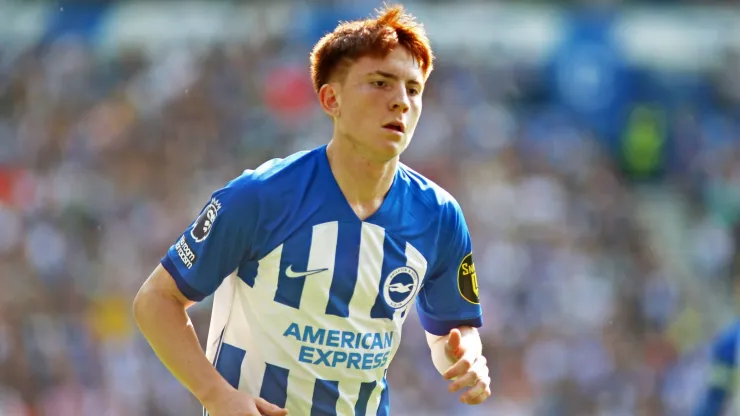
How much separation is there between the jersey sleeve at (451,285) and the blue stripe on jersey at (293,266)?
55cm

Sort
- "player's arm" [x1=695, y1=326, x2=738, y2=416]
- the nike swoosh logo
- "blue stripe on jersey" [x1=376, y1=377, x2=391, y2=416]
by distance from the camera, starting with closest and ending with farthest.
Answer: the nike swoosh logo < "blue stripe on jersey" [x1=376, y1=377, x2=391, y2=416] < "player's arm" [x1=695, y1=326, x2=738, y2=416]

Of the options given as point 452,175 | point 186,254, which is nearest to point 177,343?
point 186,254

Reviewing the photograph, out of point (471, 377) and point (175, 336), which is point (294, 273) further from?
point (471, 377)

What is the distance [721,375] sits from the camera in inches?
283

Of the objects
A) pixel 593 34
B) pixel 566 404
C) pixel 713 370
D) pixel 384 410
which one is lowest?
pixel 566 404

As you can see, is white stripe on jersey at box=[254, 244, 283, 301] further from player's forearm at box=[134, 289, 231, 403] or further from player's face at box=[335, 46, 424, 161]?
player's face at box=[335, 46, 424, 161]

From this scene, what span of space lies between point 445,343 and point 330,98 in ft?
3.36

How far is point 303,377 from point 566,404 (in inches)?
316

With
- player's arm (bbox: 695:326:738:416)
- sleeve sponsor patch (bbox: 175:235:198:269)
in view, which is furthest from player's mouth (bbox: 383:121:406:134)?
player's arm (bbox: 695:326:738:416)

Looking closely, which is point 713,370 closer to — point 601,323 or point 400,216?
point 400,216

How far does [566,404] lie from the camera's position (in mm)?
11789

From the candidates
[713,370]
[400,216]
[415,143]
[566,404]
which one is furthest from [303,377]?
[415,143]

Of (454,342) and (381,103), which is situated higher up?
(381,103)

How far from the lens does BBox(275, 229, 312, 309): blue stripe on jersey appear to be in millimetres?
4113
